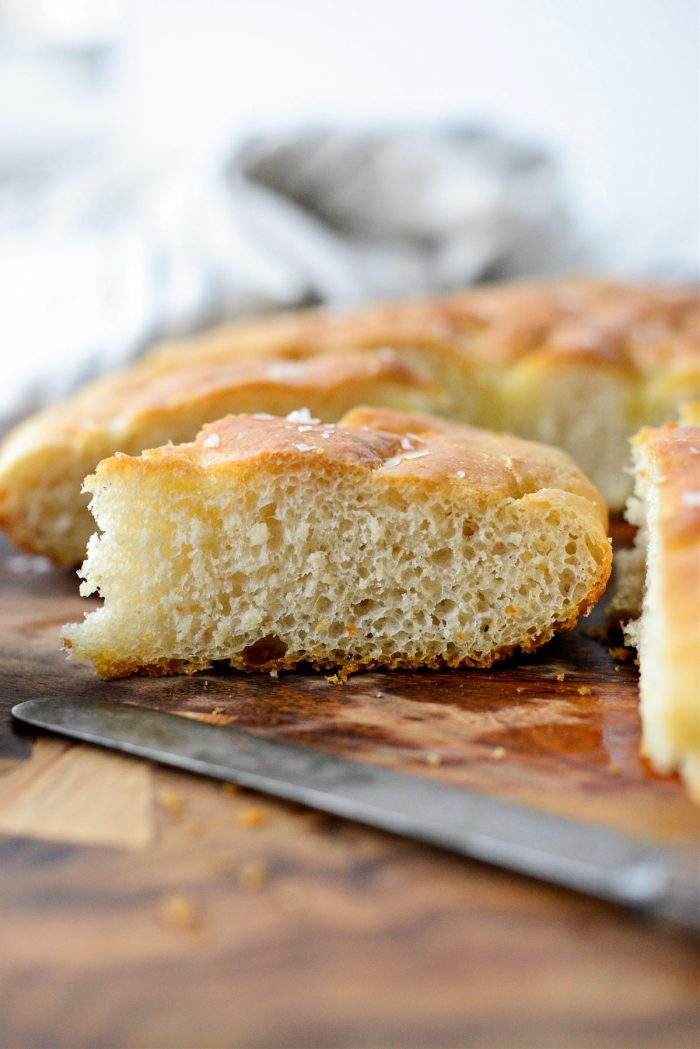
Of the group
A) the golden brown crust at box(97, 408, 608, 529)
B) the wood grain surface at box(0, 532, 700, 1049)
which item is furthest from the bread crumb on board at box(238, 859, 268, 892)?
the golden brown crust at box(97, 408, 608, 529)

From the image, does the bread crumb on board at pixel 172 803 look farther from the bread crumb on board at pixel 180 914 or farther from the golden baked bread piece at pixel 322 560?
the golden baked bread piece at pixel 322 560

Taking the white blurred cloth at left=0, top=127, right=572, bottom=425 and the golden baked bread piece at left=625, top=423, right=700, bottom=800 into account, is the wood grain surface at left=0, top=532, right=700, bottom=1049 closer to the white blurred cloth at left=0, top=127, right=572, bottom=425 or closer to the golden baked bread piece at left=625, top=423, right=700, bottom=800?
the golden baked bread piece at left=625, top=423, right=700, bottom=800

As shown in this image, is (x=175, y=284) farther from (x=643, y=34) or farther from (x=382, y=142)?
(x=643, y=34)

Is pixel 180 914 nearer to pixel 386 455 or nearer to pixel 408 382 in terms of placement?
pixel 386 455

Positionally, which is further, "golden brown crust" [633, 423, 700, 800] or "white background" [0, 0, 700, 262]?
"white background" [0, 0, 700, 262]

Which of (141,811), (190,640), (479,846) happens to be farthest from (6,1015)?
(190,640)

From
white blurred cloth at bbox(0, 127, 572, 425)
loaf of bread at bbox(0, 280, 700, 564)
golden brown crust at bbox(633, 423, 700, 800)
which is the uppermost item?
white blurred cloth at bbox(0, 127, 572, 425)

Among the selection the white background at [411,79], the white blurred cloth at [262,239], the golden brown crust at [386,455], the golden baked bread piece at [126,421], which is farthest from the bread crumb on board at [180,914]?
the white background at [411,79]
